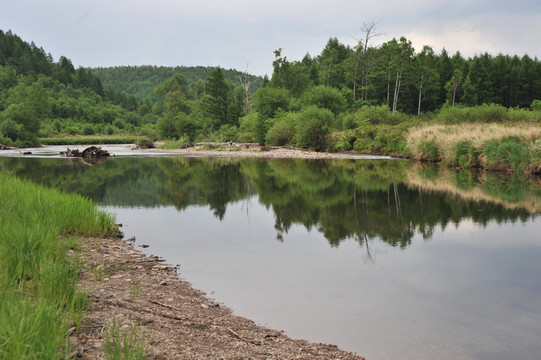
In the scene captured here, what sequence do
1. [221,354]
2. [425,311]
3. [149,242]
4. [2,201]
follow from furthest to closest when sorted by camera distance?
[149,242] → [2,201] → [425,311] → [221,354]

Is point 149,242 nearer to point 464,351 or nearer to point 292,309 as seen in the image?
point 292,309

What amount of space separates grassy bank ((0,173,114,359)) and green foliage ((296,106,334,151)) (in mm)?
38813

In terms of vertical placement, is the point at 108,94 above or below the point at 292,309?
above

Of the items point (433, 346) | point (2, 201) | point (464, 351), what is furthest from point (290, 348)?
point (2, 201)

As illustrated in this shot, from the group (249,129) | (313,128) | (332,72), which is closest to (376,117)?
(313,128)

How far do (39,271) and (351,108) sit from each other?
214 ft

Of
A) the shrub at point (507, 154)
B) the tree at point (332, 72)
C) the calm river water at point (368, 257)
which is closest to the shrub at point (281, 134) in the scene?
the shrub at point (507, 154)

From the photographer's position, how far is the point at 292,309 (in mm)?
6305

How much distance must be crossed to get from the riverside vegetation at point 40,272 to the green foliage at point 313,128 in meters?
38.8

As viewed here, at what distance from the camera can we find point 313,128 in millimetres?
48375

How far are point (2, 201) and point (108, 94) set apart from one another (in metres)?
171

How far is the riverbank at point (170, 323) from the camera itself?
14.7 feet

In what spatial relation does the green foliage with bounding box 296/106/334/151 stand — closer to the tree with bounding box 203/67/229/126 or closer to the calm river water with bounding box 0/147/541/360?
the calm river water with bounding box 0/147/541/360

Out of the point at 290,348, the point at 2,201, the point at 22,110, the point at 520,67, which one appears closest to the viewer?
the point at 290,348
